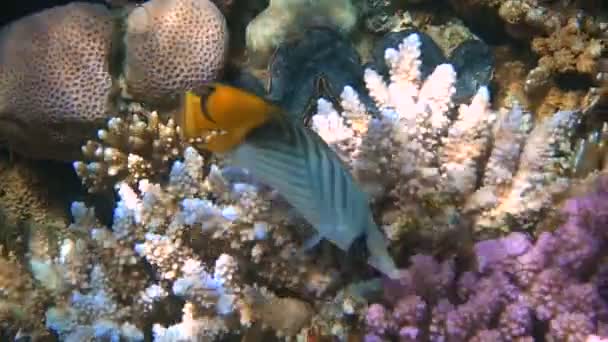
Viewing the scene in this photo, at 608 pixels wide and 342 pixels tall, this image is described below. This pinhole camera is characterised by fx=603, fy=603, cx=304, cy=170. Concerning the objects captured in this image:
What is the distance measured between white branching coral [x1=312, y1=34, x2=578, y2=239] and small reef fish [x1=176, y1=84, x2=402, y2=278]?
0.67 meters

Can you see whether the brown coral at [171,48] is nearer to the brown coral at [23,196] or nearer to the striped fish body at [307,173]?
the brown coral at [23,196]

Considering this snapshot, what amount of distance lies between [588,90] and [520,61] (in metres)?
0.37

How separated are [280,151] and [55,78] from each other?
210 centimetres

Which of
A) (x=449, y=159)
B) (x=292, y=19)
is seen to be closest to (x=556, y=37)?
(x=449, y=159)

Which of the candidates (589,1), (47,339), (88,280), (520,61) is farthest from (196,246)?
(589,1)

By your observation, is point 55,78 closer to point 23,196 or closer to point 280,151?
point 23,196

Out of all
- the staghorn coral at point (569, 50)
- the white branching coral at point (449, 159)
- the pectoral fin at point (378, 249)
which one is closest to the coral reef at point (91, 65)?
the white branching coral at point (449, 159)

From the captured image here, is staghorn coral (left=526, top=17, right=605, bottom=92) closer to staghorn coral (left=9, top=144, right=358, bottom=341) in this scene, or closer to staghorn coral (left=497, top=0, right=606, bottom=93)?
staghorn coral (left=497, top=0, right=606, bottom=93)

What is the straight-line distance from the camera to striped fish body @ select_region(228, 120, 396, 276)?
144 cm

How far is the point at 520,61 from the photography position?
122 inches

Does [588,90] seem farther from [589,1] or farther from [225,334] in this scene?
[225,334]

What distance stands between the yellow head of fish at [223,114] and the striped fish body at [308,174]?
0.03 m

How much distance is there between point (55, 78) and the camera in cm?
310

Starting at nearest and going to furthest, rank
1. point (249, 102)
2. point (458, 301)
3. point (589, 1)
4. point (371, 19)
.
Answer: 1. point (249, 102)
2. point (458, 301)
3. point (589, 1)
4. point (371, 19)
